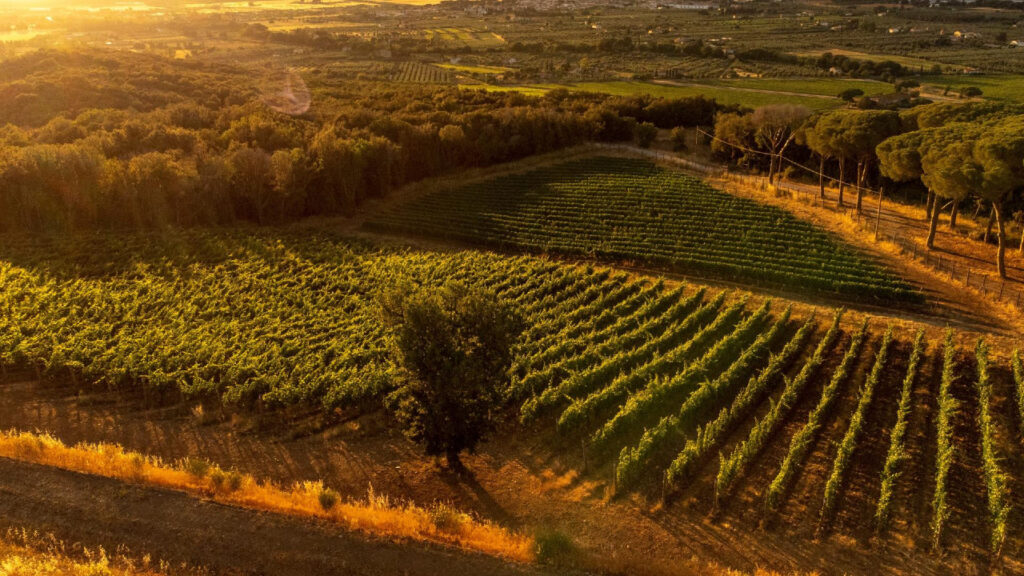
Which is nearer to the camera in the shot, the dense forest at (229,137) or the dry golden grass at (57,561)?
the dry golden grass at (57,561)

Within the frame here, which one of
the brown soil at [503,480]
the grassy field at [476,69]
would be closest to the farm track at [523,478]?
the brown soil at [503,480]

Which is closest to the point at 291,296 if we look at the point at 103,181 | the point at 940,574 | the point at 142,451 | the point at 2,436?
the point at 142,451

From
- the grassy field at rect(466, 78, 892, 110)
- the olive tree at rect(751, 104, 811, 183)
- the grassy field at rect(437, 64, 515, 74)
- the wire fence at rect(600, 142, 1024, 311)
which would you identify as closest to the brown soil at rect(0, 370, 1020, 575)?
the wire fence at rect(600, 142, 1024, 311)

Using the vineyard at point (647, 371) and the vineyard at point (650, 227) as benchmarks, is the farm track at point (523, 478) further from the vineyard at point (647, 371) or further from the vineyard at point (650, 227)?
the vineyard at point (650, 227)

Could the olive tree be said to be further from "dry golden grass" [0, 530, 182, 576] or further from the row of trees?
"dry golden grass" [0, 530, 182, 576]

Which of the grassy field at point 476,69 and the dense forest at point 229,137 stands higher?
the grassy field at point 476,69

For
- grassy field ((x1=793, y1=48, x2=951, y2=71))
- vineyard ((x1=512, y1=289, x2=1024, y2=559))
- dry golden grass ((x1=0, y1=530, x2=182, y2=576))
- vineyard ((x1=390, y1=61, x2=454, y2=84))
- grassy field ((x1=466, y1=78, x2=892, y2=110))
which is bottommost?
vineyard ((x1=512, y1=289, x2=1024, y2=559))

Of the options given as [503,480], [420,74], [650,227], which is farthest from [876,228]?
[420,74]
